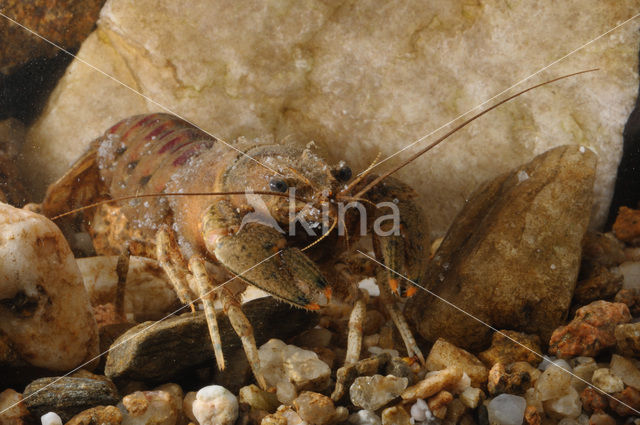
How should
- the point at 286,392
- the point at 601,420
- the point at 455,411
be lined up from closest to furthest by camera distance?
1. the point at 601,420
2. the point at 455,411
3. the point at 286,392

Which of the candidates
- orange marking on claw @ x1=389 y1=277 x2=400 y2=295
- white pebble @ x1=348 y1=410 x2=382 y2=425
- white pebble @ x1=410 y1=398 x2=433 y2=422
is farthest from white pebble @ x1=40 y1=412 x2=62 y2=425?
orange marking on claw @ x1=389 y1=277 x2=400 y2=295

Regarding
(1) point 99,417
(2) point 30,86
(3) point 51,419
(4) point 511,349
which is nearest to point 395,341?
(4) point 511,349

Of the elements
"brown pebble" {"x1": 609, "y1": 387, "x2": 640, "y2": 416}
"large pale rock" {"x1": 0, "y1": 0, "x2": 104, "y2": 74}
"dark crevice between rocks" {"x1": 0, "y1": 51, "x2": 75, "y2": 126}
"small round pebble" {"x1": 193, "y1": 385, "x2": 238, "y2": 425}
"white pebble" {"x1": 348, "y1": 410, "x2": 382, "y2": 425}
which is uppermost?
"large pale rock" {"x1": 0, "y1": 0, "x2": 104, "y2": 74}

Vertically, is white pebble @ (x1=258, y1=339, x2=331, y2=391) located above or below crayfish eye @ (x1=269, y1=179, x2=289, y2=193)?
below

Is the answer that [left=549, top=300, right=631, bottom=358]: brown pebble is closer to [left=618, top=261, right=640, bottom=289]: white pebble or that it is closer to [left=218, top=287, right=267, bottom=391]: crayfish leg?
A: [left=618, top=261, right=640, bottom=289]: white pebble

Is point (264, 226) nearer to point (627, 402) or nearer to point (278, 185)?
point (278, 185)

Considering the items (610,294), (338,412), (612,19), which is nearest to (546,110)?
(612,19)
